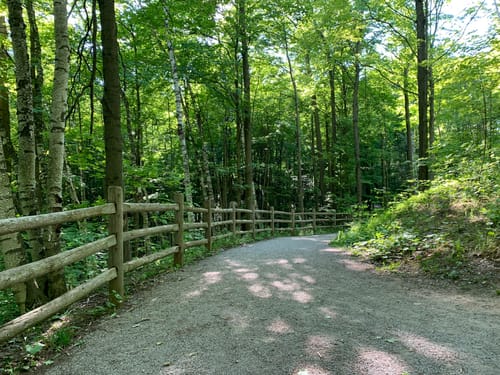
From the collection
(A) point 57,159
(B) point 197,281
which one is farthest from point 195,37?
(B) point 197,281

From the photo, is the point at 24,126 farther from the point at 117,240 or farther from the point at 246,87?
the point at 246,87

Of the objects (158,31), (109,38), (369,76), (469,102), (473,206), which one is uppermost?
(369,76)

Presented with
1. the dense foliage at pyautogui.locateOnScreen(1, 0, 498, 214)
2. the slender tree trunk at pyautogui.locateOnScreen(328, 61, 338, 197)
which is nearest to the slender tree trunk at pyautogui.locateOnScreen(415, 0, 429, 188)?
the dense foliage at pyautogui.locateOnScreen(1, 0, 498, 214)

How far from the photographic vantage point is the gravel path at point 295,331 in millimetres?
2432

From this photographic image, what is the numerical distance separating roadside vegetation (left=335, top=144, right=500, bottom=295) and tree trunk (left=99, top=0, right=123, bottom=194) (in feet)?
15.3

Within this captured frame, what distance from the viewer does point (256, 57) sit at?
17.2 metres

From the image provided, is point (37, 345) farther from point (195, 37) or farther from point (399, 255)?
point (195, 37)

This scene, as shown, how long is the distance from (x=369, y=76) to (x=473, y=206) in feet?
59.3

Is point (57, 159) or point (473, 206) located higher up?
point (57, 159)

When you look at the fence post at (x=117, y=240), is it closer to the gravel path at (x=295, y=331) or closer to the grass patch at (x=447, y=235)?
the gravel path at (x=295, y=331)

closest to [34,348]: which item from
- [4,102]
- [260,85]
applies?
[4,102]

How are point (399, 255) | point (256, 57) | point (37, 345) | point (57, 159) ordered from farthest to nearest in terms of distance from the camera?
point (256, 57) < point (399, 255) < point (57, 159) < point (37, 345)

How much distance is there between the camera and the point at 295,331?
2973mm

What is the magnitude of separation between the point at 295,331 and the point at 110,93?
13.4 feet
